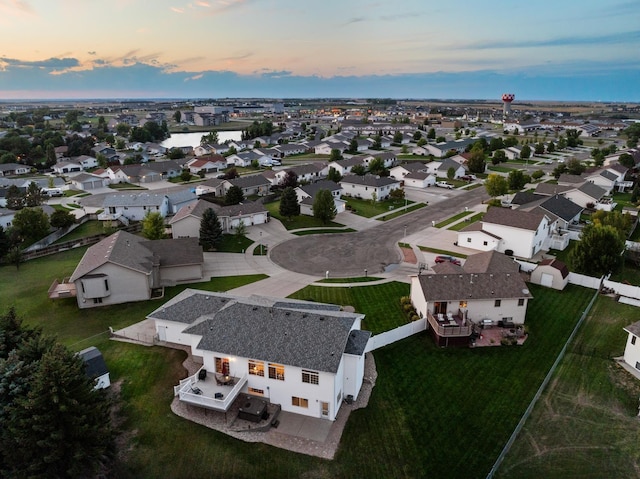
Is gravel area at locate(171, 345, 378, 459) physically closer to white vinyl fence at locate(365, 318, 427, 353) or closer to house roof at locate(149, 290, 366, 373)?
house roof at locate(149, 290, 366, 373)

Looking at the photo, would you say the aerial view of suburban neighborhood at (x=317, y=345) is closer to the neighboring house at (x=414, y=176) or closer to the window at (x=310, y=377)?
the window at (x=310, y=377)

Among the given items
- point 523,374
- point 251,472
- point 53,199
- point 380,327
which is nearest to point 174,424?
point 251,472

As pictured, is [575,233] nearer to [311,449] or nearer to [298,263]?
[298,263]

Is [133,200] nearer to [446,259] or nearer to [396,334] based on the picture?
[446,259]

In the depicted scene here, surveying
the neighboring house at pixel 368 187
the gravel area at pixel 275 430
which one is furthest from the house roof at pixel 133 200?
the gravel area at pixel 275 430

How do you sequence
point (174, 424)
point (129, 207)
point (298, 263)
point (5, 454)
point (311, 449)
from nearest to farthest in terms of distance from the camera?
1. point (5, 454)
2. point (311, 449)
3. point (174, 424)
4. point (298, 263)
5. point (129, 207)

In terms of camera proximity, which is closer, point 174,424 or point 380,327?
point 174,424
